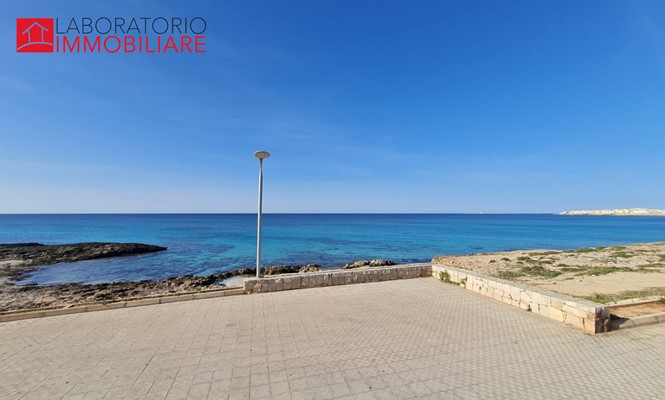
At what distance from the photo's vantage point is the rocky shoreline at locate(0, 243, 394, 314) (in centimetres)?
1254

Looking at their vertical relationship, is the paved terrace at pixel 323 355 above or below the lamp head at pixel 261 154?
below

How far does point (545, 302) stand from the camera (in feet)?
23.1

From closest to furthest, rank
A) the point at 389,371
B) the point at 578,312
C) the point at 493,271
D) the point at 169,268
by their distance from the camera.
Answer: the point at 389,371, the point at 578,312, the point at 493,271, the point at 169,268

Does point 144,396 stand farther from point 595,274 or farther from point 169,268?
point 169,268

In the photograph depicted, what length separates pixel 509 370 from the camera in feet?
15.4

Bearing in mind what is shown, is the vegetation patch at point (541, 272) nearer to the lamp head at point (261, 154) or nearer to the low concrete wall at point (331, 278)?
the low concrete wall at point (331, 278)

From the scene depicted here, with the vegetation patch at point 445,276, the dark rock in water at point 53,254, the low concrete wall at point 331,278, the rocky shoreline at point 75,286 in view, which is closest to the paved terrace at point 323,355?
the low concrete wall at point 331,278

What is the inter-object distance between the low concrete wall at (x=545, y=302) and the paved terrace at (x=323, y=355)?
268 mm

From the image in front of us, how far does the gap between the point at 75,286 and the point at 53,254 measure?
678 inches

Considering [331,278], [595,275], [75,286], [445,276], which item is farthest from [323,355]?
[75,286]

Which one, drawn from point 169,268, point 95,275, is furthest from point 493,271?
point 95,275

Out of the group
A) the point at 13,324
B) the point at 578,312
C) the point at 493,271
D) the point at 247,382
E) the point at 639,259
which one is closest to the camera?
the point at 247,382

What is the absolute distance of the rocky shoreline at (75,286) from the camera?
1254 centimetres

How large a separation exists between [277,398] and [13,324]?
7.44 meters
